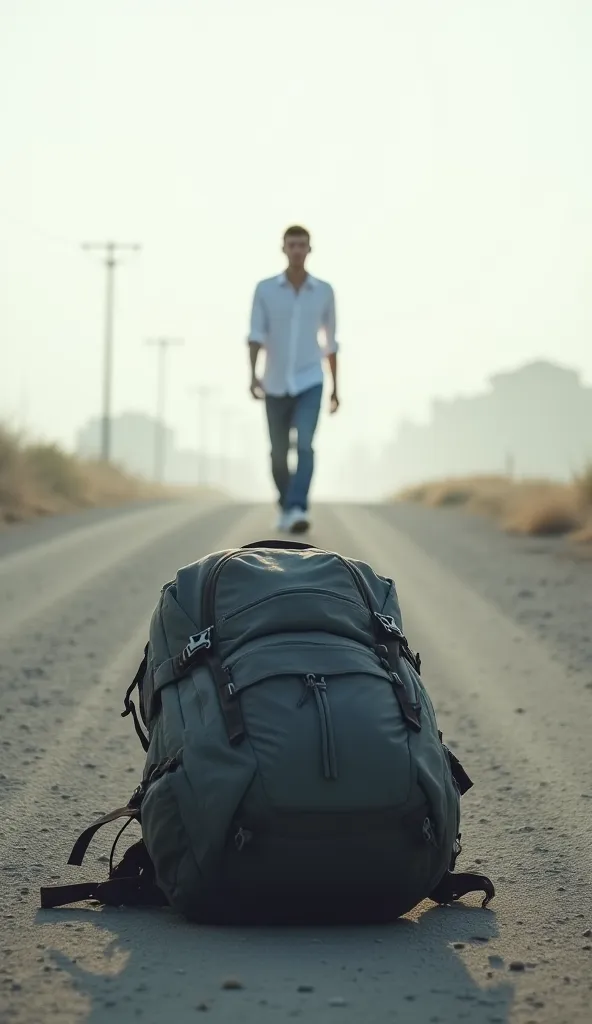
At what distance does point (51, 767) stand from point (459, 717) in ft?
6.50

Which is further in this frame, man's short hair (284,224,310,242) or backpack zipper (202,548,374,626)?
man's short hair (284,224,310,242)

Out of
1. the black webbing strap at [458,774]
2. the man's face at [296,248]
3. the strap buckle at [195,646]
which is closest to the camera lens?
the strap buckle at [195,646]

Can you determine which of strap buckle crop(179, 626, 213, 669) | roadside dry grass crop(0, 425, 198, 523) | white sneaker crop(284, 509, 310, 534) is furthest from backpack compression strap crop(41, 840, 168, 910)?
roadside dry grass crop(0, 425, 198, 523)

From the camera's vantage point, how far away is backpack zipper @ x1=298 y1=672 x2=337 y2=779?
331cm

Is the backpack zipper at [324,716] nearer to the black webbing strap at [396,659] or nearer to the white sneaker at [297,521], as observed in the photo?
the black webbing strap at [396,659]

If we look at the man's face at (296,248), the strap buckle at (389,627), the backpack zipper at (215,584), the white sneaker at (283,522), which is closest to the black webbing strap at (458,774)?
the strap buckle at (389,627)

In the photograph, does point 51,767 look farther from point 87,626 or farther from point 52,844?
point 87,626

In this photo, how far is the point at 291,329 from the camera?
11281 mm

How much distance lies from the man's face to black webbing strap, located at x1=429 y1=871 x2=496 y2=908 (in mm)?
7366

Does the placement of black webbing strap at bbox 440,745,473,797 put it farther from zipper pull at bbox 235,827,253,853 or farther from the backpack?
zipper pull at bbox 235,827,253,853

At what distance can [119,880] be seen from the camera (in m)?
3.72

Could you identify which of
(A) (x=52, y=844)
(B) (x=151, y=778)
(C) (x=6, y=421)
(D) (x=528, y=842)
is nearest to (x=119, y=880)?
(B) (x=151, y=778)

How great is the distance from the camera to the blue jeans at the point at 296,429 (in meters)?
11.4

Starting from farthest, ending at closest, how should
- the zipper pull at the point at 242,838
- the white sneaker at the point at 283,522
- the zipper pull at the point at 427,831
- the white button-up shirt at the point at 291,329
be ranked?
the white sneaker at the point at 283,522 < the white button-up shirt at the point at 291,329 < the zipper pull at the point at 427,831 < the zipper pull at the point at 242,838
